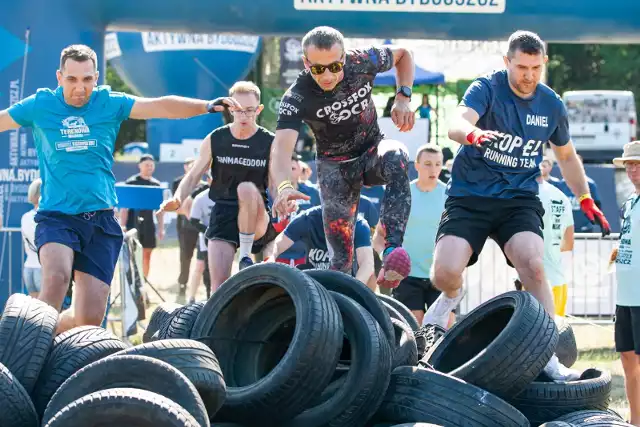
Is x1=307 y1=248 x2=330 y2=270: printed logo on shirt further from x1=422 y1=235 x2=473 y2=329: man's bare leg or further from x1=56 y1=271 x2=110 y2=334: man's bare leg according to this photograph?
x1=56 y1=271 x2=110 y2=334: man's bare leg

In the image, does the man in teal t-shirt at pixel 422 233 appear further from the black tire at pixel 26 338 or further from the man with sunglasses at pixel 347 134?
the black tire at pixel 26 338

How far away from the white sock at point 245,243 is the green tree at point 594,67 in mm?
34915

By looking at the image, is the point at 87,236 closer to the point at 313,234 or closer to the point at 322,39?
the point at 322,39

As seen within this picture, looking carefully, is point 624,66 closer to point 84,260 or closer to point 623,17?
point 623,17

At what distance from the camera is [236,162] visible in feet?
30.8

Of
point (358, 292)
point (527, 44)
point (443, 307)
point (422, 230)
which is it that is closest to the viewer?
point (358, 292)

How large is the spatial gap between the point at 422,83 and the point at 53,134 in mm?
18931

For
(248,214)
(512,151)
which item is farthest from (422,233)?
(512,151)

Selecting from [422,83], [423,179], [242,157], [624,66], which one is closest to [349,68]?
[242,157]

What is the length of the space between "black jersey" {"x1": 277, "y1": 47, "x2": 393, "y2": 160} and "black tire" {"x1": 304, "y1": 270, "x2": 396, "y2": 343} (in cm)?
109

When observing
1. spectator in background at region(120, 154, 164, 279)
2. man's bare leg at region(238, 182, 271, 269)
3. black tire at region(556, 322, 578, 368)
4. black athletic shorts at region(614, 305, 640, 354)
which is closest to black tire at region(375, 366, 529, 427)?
black tire at region(556, 322, 578, 368)

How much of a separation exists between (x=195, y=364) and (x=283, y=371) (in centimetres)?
50

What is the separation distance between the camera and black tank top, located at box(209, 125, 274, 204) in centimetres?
Answer: 933

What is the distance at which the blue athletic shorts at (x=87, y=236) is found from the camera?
697 cm
